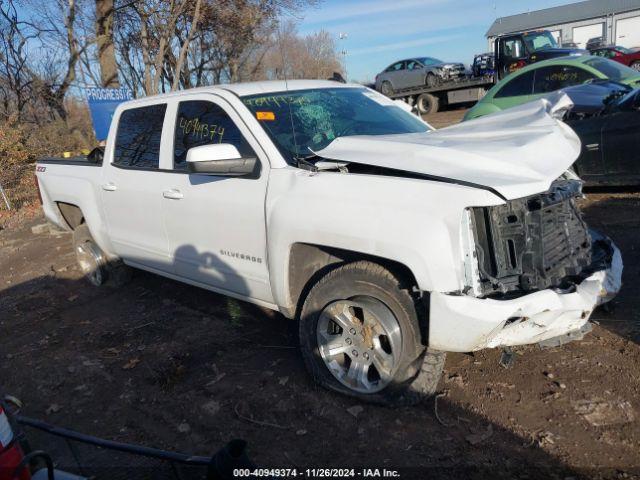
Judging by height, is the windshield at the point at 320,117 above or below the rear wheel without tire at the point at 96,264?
above

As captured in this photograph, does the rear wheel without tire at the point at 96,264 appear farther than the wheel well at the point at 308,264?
Yes

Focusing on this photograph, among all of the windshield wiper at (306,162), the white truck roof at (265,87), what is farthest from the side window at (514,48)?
the windshield wiper at (306,162)

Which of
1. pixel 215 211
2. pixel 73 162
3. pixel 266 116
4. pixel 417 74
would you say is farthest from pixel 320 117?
pixel 417 74

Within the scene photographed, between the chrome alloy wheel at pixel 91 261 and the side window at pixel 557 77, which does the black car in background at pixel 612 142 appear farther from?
the chrome alloy wheel at pixel 91 261

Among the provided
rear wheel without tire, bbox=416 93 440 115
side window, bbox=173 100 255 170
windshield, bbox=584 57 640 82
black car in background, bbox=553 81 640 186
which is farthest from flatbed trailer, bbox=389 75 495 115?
side window, bbox=173 100 255 170

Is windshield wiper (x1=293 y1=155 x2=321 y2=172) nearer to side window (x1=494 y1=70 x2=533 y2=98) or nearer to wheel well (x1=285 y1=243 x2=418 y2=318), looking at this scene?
wheel well (x1=285 y1=243 x2=418 y2=318)

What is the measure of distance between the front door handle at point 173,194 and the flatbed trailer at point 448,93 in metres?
17.1

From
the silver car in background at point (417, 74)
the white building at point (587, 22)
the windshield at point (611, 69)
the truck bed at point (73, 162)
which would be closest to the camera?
the truck bed at point (73, 162)

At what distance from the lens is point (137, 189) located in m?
4.64

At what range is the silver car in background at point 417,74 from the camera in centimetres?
2136

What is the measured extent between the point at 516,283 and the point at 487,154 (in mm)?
717

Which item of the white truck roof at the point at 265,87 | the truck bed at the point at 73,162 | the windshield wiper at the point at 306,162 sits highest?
the white truck roof at the point at 265,87

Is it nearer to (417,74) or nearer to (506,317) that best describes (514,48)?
(417,74)

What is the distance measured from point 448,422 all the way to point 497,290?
85cm
